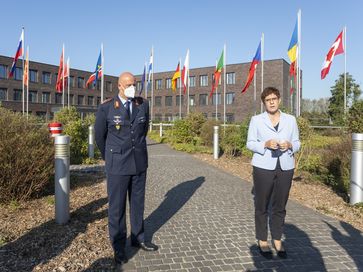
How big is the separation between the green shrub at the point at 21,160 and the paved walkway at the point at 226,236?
186 centimetres

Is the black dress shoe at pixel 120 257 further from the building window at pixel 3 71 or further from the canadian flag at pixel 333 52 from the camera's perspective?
the building window at pixel 3 71

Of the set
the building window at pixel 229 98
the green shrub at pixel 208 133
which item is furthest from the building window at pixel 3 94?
the green shrub at pixel 208 133

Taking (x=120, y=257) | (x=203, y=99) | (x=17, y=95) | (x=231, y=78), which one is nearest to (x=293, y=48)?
(x=120, y=257)

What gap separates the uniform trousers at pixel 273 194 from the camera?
3832 millimetres

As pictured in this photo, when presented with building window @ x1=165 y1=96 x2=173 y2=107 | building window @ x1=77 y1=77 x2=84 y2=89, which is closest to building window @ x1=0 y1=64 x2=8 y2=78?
building window @ x1=77 y1=77 x2=84 y2=89

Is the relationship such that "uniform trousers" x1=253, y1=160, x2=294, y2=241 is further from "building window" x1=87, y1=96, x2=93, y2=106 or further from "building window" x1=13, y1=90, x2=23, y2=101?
"building window" x1=87, y1=96, x2=93, y2=106

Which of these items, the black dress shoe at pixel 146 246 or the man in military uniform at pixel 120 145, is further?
the black dress shoe at pixel 146 246

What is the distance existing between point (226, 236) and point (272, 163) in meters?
1.23

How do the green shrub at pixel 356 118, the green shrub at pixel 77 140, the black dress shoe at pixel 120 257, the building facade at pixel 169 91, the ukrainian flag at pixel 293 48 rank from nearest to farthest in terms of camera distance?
the black dress shoe at pixel 120 257 → the green shrub at pixel 356 118 → the green shrub at pixel 77 140 → the ukrainian flag at pixel 293 48 → the building facade at pixel 169 91

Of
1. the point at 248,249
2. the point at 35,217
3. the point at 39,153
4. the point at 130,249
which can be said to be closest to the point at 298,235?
the point at 248,249

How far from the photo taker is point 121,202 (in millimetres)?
3766

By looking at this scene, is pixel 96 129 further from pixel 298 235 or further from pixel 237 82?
pixel 237 82

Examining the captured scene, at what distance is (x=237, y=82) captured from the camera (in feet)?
180

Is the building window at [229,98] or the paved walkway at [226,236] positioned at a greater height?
the building window at [229,98]
